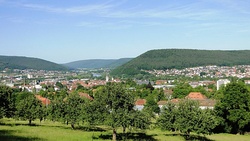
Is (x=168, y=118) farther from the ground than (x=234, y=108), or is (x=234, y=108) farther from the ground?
(x=168, y=118)

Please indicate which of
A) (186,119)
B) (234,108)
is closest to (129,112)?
(186,119)

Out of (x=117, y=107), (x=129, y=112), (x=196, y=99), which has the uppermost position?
(x=117, y=107)

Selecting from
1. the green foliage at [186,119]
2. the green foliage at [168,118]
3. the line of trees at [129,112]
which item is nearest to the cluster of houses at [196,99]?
the line of trees at [129,112]

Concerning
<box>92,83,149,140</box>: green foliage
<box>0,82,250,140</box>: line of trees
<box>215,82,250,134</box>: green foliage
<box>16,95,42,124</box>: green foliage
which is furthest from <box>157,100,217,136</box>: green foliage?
<box>16,95,42,124</box>: green foliage

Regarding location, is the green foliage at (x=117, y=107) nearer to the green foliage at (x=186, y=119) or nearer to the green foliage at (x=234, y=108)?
the green foliage at (x=186, y=119)

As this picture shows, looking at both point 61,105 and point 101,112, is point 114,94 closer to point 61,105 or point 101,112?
point 101,112

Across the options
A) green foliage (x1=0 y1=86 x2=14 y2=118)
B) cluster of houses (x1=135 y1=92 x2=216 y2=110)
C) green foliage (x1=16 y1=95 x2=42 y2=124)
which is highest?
green foliage (x1=0 y1=86 x2=14 y2=118)

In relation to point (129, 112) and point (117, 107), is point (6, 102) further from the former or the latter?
point (129, 112)

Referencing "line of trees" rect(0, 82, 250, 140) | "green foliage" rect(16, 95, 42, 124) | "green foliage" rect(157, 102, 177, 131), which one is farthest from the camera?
"green foliage" rect(16, 95, 42, 124)

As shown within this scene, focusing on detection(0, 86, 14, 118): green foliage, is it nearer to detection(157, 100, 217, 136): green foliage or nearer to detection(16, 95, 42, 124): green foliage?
detection(16, 95, 42, 124): green foliage
